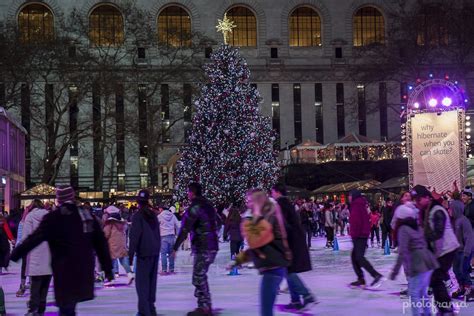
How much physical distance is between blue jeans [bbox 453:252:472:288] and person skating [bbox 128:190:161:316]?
4285 mm

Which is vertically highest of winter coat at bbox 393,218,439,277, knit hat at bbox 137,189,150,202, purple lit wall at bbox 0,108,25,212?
purple lit wall at bbox 0,108,25,212

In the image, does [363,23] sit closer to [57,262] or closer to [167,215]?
[167,215]

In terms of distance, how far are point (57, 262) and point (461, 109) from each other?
17.5 metres

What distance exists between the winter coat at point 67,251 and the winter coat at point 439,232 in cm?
409

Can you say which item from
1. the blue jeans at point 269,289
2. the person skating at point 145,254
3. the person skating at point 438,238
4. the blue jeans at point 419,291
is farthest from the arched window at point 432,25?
the blue jeans at point 269,289

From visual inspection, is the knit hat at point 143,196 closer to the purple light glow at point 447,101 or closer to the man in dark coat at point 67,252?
the man in dark coat at point 67,252

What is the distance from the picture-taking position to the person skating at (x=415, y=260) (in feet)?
27.3

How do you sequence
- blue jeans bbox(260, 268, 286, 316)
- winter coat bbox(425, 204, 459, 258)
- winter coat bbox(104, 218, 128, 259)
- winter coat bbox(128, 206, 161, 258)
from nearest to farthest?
1. blue jeans bbox(260, 268, 286, 316)
2. winter coat bbox(425, 204, 459, 258)
3. winter coat bbox(128, 206, 161, 258)
4. winter coat bbox(104, 218, 128, 259)

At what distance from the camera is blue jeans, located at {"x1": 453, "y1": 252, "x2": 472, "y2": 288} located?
1120 centimetres

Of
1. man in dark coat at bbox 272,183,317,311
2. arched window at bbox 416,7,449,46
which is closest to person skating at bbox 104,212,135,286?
man in dark coat at bbox 272,183,317,311

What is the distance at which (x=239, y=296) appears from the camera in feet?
40.2

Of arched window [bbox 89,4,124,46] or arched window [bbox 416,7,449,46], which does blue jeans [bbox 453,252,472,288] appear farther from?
arched window [bbox 89,4,124,46]

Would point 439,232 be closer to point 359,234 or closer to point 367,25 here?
point 359,234

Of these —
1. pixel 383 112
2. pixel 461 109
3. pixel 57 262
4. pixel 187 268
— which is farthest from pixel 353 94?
pixel 57 262
